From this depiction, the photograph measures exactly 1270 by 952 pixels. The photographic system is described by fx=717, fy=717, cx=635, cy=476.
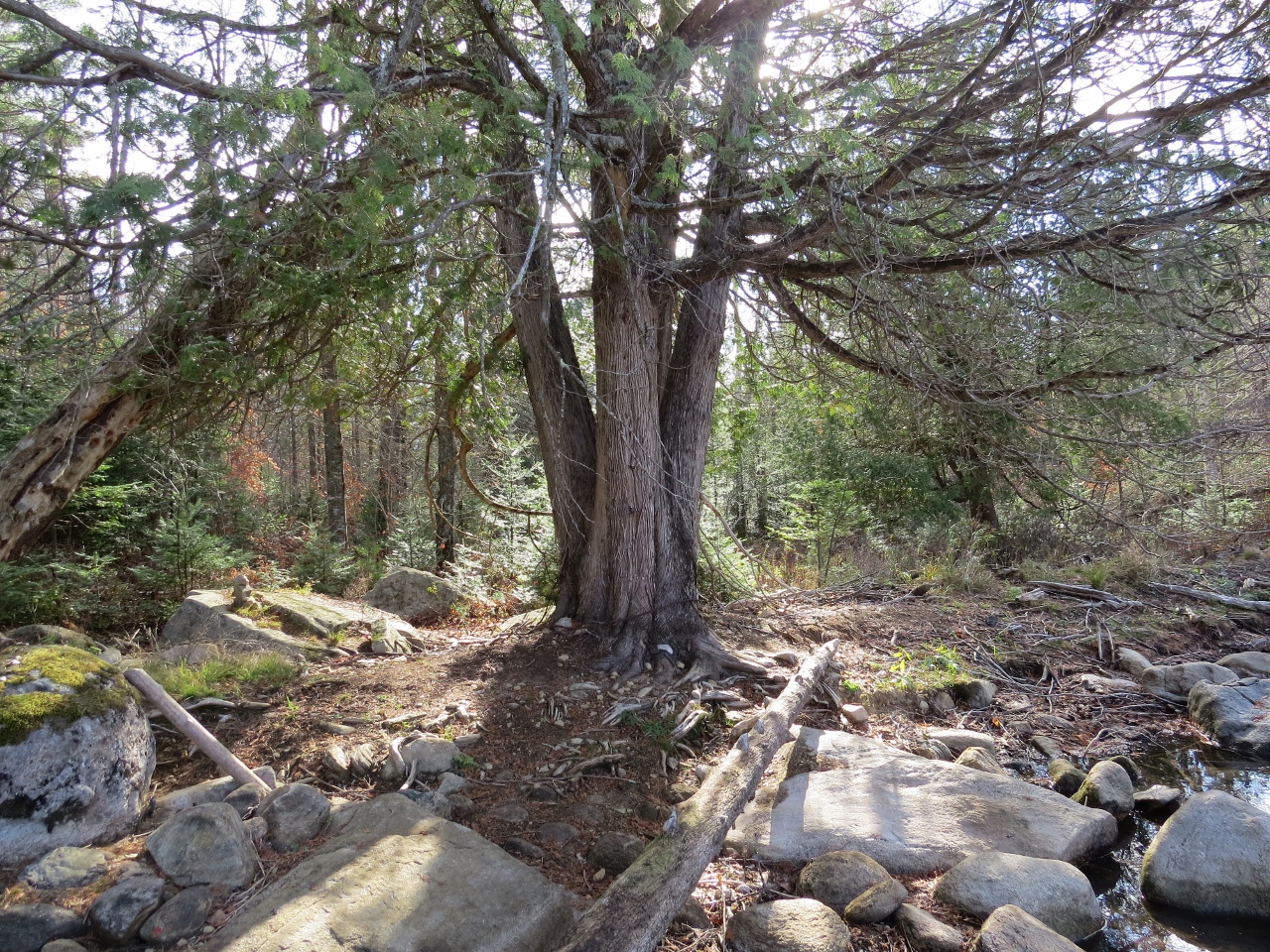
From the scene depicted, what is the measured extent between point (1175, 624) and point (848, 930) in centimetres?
684

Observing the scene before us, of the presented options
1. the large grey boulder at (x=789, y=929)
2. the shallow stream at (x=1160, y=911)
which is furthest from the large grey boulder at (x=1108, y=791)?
the large grey boulder at (x=789, y=929)

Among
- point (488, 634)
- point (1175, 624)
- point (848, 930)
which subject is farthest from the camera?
point (1175, 624)

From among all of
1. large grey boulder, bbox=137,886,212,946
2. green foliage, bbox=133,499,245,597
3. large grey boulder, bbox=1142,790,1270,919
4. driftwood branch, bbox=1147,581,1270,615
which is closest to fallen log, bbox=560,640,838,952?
large grey boulder, bbox=137,886,212,946

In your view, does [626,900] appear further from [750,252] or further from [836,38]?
[836,38]

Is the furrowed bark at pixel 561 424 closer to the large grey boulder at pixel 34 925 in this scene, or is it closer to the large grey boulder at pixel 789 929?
the large grey boulder at pixel 789 929

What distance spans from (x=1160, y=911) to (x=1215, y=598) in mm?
6400

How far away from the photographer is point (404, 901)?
2.76 metres

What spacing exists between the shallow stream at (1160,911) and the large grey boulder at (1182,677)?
112 cm

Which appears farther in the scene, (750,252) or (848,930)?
(750,252)

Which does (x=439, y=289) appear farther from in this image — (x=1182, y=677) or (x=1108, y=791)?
(x=1182, y=677)

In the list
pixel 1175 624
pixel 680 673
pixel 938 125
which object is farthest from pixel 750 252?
pixel 1175 624

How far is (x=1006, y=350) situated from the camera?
535 cm

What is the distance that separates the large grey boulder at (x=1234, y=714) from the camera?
5500 mm

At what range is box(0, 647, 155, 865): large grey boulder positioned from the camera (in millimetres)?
3105
